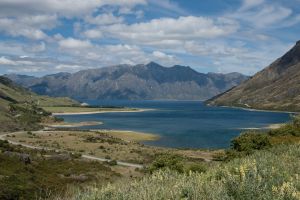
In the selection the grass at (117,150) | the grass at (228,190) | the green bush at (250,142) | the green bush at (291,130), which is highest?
the grass at (228,190)

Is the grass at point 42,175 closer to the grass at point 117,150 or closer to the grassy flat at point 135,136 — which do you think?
the grass at point 117,150

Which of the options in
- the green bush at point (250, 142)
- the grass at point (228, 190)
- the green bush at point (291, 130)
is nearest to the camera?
the grass at point (228, 190)

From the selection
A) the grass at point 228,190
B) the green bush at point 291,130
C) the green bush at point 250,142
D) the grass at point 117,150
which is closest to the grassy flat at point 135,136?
the grass at point 117,150

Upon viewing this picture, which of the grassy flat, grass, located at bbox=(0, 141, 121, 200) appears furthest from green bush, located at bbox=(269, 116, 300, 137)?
the grassy flat

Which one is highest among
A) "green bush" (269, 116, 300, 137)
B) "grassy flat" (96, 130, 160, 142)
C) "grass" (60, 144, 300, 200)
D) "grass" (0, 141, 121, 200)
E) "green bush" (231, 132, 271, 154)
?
"grass" (60, 144, 300, 200)

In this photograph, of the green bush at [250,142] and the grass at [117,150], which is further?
the grass at [117,150]

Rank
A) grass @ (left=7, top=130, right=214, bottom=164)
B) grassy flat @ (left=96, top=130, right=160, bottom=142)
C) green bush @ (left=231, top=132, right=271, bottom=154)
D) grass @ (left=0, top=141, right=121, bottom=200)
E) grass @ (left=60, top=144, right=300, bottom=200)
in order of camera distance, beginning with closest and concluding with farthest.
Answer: grass @ (left=60, top=144, right=300, bottom=200), grass @ (left=0, top=141, right=121, bottom=200), green bush @ (left=231, top=132, right=271, bottom=154), grass @ (left=7, top=130, right=214, bottom=164), grassy flat @ (left=96, top=130, right=160, bottom=142)

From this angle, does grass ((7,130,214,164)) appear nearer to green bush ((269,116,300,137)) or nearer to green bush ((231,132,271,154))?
green bush ((231,132,271,154))

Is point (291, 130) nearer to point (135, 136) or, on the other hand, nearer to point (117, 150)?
point (117, 150)

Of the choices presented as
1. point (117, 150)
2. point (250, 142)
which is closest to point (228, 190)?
point (250, 142)

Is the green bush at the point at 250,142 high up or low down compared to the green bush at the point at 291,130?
down

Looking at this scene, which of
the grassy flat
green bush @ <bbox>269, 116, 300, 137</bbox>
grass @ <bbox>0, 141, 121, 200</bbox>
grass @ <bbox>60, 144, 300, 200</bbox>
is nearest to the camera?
grass @ <bbox>60, 144, 300, 200</bbox>

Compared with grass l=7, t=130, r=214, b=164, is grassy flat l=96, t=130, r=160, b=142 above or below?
below

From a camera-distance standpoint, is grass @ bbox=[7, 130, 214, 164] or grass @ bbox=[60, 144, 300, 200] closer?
grass @ bbox=[60, 144, 300, 200]
